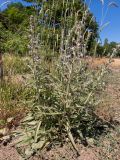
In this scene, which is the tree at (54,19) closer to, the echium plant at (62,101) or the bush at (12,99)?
the echium plant at (62,101)

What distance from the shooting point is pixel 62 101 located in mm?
3541

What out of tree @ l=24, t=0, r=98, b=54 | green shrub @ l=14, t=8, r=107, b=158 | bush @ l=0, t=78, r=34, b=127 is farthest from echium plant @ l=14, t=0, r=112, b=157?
tree @ l=24, t=0, r=98, b=54

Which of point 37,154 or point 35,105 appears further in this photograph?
point 35,105

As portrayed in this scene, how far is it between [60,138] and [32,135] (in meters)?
0.31

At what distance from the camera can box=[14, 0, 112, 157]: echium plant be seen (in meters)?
3.52

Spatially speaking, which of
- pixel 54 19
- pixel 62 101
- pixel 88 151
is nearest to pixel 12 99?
pixel 54 19

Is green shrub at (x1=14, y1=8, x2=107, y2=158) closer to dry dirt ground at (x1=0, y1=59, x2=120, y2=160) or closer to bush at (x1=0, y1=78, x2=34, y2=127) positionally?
dry dirt ground at (x1=0, y1=59, x2=120, y2=160)

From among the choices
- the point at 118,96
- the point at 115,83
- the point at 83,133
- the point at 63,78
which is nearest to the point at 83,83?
the point at 63,78

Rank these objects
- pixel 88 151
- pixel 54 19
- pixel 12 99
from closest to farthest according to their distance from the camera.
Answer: pixel 88 151 < pixel 54 19 < pixel 12 99

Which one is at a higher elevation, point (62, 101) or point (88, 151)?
point (62, 101)

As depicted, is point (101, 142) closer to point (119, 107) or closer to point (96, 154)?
point (96, 154)

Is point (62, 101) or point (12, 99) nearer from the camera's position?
point (62, 101)

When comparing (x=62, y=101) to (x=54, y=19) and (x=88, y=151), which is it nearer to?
(x=88, y=151)

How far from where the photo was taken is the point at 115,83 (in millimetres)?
7617
